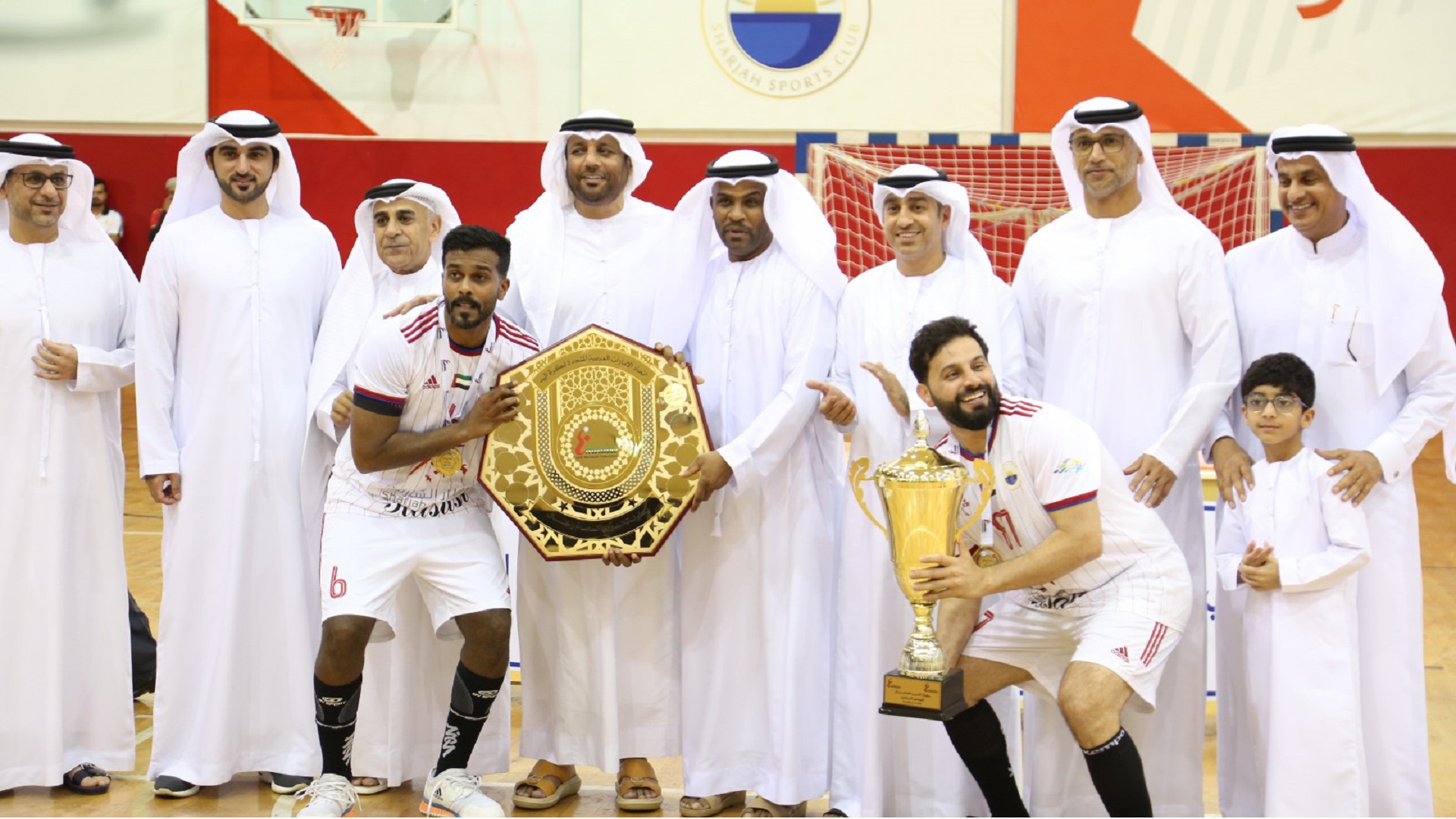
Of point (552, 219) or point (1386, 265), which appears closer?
point (1386, 265)

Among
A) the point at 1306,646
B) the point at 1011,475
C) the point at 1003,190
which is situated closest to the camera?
the point at 1011,475

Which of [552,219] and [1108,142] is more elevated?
[1108,142]

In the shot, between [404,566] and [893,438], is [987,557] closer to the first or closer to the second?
[893,438]

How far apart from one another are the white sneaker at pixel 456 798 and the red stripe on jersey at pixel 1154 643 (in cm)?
205

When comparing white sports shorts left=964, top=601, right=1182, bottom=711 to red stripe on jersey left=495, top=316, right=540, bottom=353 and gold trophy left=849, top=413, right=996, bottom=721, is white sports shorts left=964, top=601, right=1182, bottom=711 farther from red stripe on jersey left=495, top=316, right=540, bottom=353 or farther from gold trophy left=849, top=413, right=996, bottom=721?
red stripe on jersey left=495, top=316, right=540, bottom=353

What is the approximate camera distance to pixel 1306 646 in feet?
13.4

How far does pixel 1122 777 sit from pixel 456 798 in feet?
6.73

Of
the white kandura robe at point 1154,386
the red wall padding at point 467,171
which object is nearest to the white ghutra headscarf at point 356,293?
the white kandura robe at point 1154,386

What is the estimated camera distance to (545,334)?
477 cm

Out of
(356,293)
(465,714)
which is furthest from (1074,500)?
(356,293)

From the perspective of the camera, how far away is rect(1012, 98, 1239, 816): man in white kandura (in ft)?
14.4

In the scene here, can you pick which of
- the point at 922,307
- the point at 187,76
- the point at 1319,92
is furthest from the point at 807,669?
the point at 187,76

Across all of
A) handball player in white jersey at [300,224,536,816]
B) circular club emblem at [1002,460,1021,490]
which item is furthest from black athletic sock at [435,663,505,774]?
circular club emblem at [1002,460,1021,490]

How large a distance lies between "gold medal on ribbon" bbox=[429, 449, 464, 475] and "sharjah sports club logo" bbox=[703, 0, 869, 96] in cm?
976
